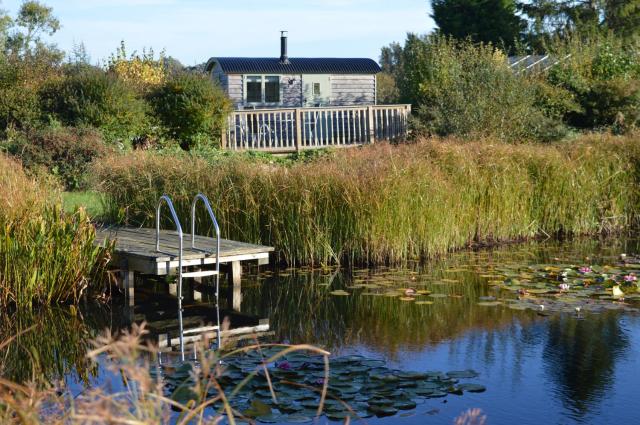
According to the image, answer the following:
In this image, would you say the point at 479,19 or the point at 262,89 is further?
the point at 479,19

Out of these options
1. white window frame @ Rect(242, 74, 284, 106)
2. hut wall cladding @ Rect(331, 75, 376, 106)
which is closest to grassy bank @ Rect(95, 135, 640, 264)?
white window frame @ Rect(242, 74, 284, 106)

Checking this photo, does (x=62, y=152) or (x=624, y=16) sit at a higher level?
(x=624, y=16)

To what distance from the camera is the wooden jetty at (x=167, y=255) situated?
8.85 m

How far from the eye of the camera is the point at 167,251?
9188 mm

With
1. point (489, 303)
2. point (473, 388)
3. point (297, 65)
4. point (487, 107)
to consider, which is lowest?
point (473, 388)

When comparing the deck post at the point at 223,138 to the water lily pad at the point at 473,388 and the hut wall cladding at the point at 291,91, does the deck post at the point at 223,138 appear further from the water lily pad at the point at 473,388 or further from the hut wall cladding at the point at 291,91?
the water lily pad at the point at 473,388

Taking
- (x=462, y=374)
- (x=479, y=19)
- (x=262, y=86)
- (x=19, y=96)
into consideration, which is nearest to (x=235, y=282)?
(x=462, y=374)

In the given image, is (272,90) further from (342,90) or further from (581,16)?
(581,16)

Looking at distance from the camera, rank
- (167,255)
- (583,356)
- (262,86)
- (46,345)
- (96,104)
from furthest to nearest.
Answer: (262,86), (96,104), (167,255), (46,345), (583,356)

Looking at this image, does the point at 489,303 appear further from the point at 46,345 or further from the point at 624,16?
the point at 624,16

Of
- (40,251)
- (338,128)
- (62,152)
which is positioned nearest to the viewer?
(40,251)

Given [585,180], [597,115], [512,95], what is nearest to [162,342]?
[585,180]

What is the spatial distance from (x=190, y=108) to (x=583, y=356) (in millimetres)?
14784

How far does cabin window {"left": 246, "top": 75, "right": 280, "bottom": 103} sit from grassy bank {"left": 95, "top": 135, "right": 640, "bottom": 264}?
19.0m
